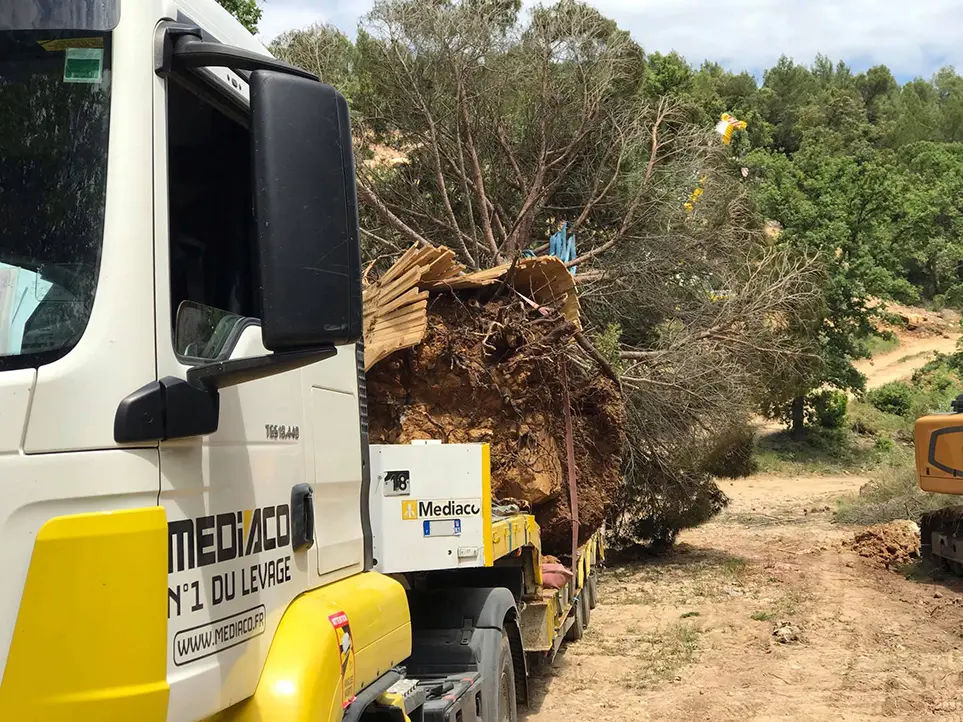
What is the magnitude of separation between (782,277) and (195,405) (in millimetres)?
12693

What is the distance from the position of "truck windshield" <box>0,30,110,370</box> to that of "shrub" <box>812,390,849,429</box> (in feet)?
114

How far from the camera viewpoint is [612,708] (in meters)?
7.71

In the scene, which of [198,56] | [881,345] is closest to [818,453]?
[881,345]

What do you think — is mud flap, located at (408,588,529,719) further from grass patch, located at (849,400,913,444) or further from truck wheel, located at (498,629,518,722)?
grass patch, located at (849,400,913,444)

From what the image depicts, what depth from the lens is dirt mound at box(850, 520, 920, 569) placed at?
14484 mm

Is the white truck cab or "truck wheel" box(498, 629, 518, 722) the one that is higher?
the white truck cab

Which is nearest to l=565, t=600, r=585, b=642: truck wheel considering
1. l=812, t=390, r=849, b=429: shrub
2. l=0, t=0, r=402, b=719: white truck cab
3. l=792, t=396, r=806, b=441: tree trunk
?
l=0, t=0, r=402, b=719: white truck cab

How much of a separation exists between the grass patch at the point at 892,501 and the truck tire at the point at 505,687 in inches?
485

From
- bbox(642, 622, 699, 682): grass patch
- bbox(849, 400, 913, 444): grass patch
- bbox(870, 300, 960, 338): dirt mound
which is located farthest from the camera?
bbox(870, 300, 960, 338): dirt mound

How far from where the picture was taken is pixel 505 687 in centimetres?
546

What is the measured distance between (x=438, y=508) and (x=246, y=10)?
23.5 feet

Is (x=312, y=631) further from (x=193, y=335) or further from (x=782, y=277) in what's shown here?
(x=782, y=277)

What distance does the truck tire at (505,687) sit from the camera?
17.2 feet

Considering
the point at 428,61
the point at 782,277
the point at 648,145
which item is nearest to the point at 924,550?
the point at 782,277
